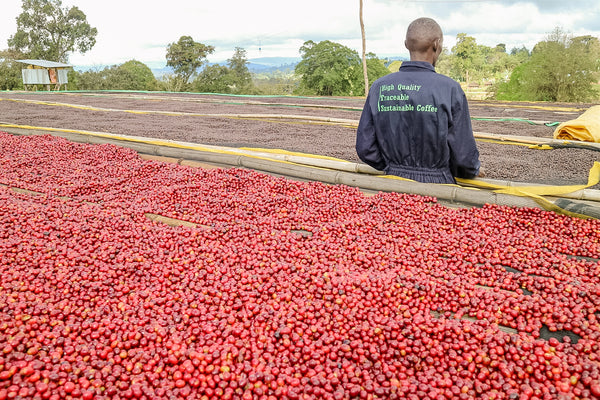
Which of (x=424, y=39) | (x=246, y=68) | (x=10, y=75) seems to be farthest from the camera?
(x=246, y=68)

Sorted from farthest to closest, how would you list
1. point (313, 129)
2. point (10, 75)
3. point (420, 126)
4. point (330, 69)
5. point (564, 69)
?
point (10, 75), point (330, 69), point (564, 69), point (313, 129), point (420, 126)

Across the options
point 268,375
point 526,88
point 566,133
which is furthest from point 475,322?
point 526,88

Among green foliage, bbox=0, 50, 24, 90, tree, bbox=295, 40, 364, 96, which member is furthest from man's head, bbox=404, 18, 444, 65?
green foliage, bbox=0, 50, 24, 90

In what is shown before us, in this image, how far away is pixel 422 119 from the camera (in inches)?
135

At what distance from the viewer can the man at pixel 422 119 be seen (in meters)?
3.34

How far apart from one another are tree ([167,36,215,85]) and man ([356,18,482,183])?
30.3 metres

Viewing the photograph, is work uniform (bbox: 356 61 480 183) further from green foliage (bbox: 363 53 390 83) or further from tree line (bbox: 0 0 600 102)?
green foliage (bbox: 363 53 390 83)

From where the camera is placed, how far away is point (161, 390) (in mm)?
1737

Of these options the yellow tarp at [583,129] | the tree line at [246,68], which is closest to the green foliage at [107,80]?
the tree line at [246,68]

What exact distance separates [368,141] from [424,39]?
3.19ft

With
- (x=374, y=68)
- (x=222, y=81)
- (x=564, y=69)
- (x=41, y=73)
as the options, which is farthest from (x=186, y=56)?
(x=564, y=69)

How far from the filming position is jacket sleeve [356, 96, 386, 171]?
374 centimetres

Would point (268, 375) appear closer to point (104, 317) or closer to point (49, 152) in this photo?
point (104, 317)

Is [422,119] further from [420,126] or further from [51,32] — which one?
[51,32]
